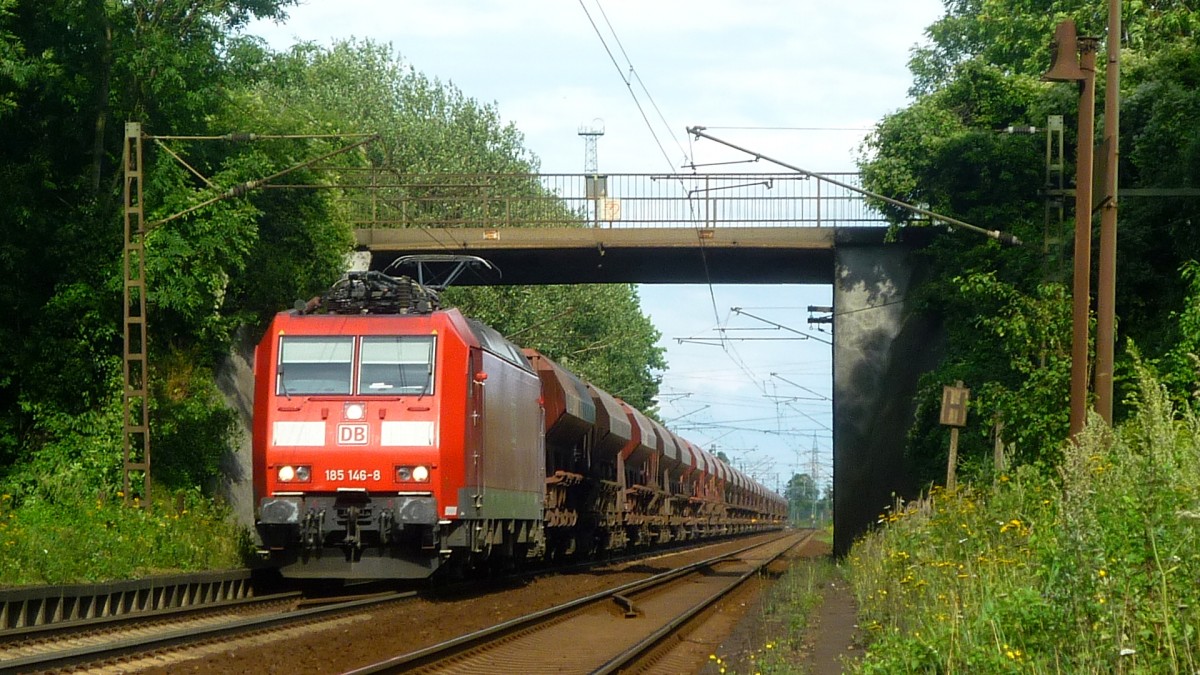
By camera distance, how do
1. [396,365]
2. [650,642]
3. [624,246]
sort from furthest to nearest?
[624,246], [396,365], [650,642]

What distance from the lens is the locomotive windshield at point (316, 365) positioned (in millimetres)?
18500

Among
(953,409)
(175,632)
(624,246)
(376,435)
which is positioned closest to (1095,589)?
(175,632)

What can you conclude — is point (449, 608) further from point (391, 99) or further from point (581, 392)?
point (391, 99)

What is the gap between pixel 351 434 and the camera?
18.1 meters

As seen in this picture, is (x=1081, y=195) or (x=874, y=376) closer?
(x=1081, y=195)

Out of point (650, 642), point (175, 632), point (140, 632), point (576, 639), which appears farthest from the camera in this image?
point (576, 639)

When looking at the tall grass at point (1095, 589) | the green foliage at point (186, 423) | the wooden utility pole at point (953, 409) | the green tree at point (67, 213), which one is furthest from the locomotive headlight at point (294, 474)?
the wooden utility pole at point (953, 409)

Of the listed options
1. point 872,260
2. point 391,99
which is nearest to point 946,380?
point 872,260

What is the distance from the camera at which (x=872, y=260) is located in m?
33.1

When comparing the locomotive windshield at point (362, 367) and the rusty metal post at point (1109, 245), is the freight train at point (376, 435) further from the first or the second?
the rusty metal post at point (1109, 245)

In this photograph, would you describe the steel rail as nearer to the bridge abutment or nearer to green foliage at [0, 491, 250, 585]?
green foliage at [0, 491, 250, 585]

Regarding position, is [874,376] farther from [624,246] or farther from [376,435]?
[376,435]

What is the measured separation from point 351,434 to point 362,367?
91cm

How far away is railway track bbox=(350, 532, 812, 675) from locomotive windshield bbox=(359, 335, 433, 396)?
3401 mm
